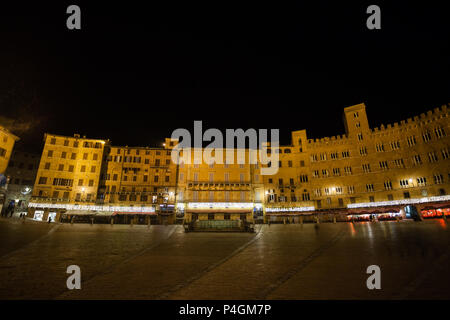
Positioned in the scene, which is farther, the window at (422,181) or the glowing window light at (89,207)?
the glowing window light at (89,207)

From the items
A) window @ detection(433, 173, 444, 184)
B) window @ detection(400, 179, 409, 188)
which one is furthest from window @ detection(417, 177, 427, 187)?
window @ detection(400, 179, 409, 188)

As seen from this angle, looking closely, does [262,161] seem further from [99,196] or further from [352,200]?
[99,196]

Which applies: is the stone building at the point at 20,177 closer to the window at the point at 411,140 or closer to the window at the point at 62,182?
the window at the point at 62,182

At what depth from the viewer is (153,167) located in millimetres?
43469

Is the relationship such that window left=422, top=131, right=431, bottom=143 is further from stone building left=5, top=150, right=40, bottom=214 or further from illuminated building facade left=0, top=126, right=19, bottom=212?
stone building left=5, top=150, right=40, bottom=214

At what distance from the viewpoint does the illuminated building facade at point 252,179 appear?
37.1m

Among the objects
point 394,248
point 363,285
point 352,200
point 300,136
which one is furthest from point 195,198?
point 363,285

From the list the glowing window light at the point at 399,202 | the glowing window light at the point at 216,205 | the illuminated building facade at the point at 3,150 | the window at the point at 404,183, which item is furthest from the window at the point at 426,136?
the illuminated building facade at the point at 3,150

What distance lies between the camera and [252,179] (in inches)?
1657

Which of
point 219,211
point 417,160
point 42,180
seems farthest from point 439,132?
point 42,180

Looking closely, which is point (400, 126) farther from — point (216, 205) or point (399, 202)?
point (216, 205)

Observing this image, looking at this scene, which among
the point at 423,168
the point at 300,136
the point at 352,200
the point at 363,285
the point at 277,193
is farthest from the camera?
the point at 300,136

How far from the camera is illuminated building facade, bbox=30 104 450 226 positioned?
122 ft

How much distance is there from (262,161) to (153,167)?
21.3 meters
